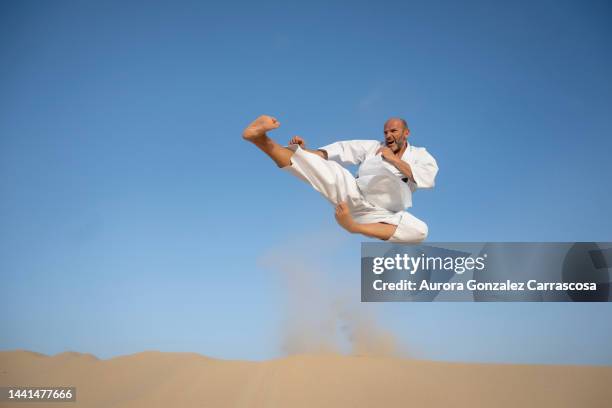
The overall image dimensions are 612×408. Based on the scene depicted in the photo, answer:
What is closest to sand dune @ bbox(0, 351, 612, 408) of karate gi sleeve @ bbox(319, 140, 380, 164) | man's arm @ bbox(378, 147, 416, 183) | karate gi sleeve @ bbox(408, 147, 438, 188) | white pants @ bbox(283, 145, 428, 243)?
white pants @ bbox(283, 145, 428, 243)

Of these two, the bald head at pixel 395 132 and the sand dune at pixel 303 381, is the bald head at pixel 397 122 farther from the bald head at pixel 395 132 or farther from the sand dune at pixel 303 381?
the sand dune at pixel 303 381

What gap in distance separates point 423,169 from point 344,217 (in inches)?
36.6

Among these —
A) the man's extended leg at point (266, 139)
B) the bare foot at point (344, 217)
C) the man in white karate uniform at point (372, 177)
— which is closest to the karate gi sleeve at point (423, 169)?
the man in white karate uniform at point (372, 177)

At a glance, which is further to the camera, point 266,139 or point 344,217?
point 344,217

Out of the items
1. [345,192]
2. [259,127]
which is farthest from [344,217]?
[259,127]

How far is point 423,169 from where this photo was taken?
232 inches

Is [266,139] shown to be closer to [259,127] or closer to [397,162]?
[259,127]

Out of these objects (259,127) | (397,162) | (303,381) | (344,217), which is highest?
(259,127)

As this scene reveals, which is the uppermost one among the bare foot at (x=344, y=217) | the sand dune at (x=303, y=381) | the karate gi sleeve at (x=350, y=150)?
the karate gi sleeve at (x=350, y=150)

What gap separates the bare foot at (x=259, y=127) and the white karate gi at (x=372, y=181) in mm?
399

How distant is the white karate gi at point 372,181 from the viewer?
575 cm

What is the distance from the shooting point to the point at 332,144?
6211mm

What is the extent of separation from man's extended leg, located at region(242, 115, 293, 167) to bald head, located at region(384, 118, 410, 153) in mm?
1009

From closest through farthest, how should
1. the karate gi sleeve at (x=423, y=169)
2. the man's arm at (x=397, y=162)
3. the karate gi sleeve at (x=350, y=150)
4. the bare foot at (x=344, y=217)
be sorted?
the bare foot at (x=344, y=217)
the man's arm at (x=397, y=162)
the karate gi sleeve at (x=423, y=169)
the karate gi sleeve at (x=350, y=150)
